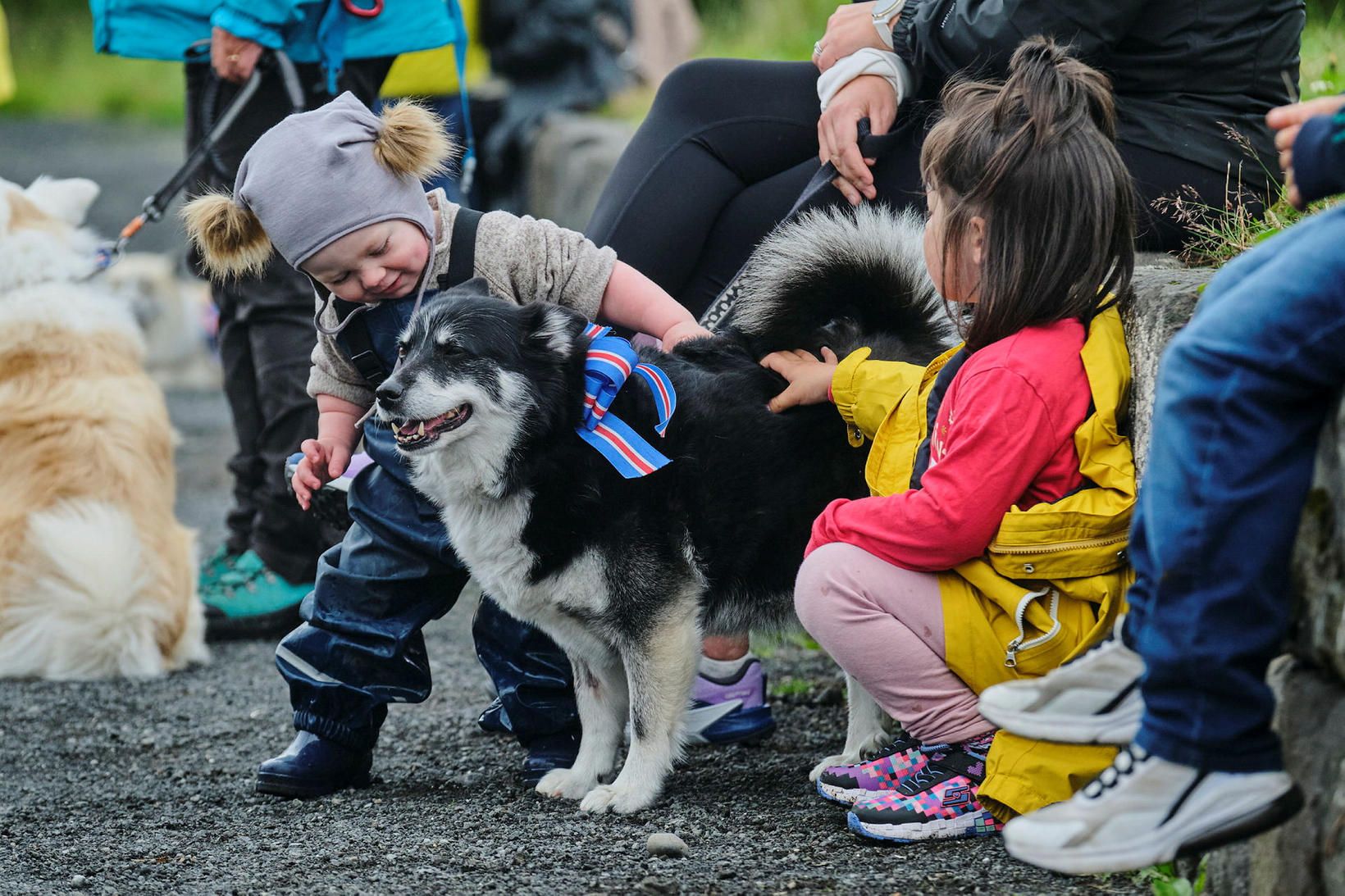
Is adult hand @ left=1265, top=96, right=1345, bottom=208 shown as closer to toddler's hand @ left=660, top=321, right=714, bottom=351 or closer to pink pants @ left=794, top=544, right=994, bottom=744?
pink pants @ left=794, top=544, right=994, bottom=744

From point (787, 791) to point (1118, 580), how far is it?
0.82 metres

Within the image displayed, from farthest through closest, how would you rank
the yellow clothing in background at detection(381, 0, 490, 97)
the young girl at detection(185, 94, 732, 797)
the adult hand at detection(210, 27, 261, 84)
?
the yellow clothing in background at detection(381, 0, 490, 97) → the adult hand at detection(210, 27, 261, 84) → the young girl at detection(185, 94, 732, 797)

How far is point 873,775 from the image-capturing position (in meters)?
2.40

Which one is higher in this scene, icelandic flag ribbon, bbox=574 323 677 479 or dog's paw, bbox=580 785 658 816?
icelandic flag ribbon, bbox=574 323 677 479

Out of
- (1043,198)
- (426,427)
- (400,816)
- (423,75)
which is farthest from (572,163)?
(1043,198)

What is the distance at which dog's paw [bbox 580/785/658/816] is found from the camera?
2.57m

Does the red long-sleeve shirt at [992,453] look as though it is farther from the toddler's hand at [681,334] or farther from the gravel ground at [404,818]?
the toddler's hand at [681,334]

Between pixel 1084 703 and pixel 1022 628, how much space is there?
1.36 feet

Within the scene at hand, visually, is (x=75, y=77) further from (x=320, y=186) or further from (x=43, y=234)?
(x=320, y=186)

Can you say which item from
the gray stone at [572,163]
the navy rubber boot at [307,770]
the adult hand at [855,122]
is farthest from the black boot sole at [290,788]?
the gray stone at [572,163]

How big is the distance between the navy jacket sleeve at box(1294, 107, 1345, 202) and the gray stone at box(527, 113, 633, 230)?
5.35m

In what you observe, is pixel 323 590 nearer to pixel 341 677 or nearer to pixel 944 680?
pixel 341 677

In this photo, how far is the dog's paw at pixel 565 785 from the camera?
107 inches

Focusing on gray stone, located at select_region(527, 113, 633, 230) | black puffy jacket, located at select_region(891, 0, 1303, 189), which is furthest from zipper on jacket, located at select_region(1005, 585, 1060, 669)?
gray stone, located at select_region(527, 113, 633, 230)
